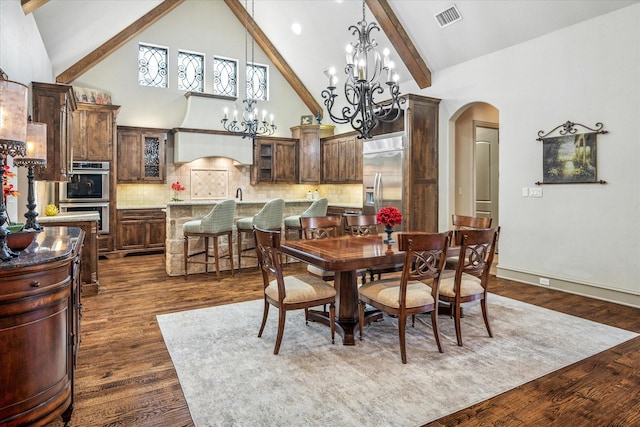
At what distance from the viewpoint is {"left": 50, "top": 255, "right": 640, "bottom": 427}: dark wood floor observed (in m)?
2.15

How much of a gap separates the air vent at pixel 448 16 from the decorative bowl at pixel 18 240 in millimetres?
5480

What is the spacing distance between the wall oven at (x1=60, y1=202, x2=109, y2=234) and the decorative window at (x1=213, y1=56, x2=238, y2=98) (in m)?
3.41

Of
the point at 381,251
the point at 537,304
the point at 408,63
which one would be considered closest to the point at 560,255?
the point at 537,304

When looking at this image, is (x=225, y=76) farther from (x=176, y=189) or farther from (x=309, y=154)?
(x=176, y=189)

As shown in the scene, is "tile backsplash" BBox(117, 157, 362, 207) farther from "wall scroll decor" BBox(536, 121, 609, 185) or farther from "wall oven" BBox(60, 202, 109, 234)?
"wall scroll decor" BBox(536, 121, 609, 185)

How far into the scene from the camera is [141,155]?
7652mm

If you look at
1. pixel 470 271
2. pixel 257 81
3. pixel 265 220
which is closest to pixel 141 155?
pixel 257 81

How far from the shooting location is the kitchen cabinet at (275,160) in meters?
8.82

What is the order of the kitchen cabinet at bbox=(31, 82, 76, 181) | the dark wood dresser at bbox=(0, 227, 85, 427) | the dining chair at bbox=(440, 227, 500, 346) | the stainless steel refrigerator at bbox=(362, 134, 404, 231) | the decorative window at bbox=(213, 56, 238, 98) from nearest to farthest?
the dark wood dresser at bbox=(0, 227, 85, 427) → the dining chair at bbox=(440, 227, 500, 346) → the kitchen cabinet at bbox=(31, 82, 76, 181) → the stainless steel refrigerator at bbox=(362, 134, 404, 231) → the decorative window at bbox=(213, 56, 238, 98)

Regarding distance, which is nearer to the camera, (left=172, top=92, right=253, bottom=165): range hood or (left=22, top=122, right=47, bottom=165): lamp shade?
(left=22, top=122, right=47, bottom=165): lamp shade

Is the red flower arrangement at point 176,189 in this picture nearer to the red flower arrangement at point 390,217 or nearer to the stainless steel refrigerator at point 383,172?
the stainless steel refrigerator at point 383,172

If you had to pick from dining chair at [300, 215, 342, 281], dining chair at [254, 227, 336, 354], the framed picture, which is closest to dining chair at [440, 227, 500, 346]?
dining chair at [254, 227, 336, 354]

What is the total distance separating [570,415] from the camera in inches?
85.5

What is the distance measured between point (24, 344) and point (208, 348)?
58.5 inches
